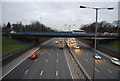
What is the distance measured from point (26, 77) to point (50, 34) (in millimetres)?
35602

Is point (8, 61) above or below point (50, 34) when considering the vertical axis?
below

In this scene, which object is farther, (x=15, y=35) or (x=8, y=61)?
(x=15, y=35)

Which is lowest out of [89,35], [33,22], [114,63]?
[114,63]

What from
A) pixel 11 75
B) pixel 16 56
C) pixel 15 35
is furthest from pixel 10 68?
pixel 15 35

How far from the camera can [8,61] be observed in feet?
96.1

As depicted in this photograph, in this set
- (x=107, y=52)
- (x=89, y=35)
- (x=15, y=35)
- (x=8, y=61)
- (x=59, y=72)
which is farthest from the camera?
(x=15, y=35)

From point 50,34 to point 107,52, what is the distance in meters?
24.8

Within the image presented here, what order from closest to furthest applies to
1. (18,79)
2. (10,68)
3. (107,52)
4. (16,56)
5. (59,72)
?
1. (18,79)
2. (59,72)
3. (10,68)
4. (16,56)
5. (107,52)

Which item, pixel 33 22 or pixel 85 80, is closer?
pixel 85 80

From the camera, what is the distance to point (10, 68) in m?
25.4

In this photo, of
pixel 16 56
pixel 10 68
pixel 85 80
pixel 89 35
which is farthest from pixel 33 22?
pixel 85 80

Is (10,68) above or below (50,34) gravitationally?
below

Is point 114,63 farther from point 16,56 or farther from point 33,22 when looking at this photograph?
point 33,22

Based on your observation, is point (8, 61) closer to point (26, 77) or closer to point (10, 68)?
point (10, 68)
